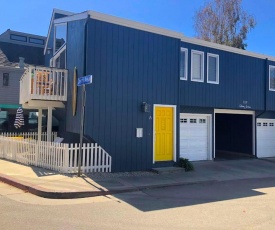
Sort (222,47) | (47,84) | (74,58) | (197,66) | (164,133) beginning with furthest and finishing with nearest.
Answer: (222,47)
(197,66)
(164,133)
(47,84)
(74,58)

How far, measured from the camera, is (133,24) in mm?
11586

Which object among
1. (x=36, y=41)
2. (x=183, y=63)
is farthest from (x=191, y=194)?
(x=36, y=41)

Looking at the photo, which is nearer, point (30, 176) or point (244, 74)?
point (30, 176)

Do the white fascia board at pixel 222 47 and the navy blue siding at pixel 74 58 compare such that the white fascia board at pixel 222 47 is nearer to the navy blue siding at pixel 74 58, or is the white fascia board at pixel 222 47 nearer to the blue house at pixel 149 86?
the blue house at pixel 149 86

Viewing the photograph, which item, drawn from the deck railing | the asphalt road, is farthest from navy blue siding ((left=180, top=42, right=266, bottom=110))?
the asphalt road

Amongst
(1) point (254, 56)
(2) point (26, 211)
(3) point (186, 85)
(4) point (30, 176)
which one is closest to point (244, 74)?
(1) point (254, 56)

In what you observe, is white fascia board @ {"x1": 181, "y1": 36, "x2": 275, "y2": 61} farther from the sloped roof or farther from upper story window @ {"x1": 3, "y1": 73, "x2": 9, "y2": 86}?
the sloped roof

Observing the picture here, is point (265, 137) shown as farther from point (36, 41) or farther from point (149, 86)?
point (36, 41)

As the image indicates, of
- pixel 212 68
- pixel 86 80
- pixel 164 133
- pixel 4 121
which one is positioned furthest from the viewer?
pixel 4 121

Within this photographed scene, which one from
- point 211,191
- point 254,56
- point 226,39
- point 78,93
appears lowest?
point 211,191

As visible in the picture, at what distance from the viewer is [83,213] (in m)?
6.38

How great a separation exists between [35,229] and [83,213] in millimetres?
1265

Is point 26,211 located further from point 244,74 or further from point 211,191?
point 244,74

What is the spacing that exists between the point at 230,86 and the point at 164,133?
5.05m
